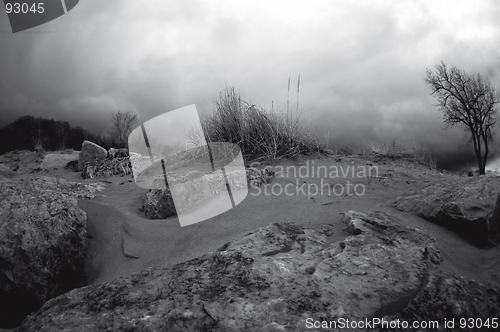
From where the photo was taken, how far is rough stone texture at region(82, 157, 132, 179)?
193 inches

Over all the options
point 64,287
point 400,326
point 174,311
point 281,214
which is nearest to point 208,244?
point 281,214

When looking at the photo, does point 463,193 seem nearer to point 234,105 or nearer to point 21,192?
point 234,105

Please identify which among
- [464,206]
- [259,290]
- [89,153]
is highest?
[89,153]

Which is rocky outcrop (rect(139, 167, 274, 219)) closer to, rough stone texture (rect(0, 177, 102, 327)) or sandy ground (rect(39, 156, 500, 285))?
sandy ground (rect(39, 156, 500, 285))

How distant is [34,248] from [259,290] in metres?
1.77

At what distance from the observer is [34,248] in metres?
2.02

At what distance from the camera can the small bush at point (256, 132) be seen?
4.52 meters

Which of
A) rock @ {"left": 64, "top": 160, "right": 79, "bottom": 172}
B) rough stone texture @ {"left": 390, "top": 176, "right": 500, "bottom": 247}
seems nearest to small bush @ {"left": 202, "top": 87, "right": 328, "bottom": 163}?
rough stone texture @ {"left": 390, "top": 176, "right": 500, "bottom": 247}

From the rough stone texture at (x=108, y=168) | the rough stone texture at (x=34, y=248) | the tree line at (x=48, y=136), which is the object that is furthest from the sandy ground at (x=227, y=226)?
the tree line at (x=48, y=136)

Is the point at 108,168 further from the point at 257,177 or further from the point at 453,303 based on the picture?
the point at 453,303

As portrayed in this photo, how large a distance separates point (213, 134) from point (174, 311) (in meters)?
3.88

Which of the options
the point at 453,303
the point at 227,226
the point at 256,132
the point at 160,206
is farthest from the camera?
the point at 256,132

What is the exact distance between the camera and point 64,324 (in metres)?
1.21

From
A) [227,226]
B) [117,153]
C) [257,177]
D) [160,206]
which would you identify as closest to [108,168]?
[117,153]
